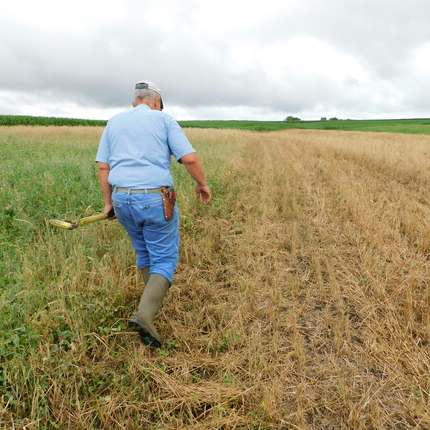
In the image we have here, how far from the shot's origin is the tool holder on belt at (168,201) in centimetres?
246

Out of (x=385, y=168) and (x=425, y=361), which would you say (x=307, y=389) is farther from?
(x=385, y=168)

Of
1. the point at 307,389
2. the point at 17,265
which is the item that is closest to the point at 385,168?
the point at 307,389

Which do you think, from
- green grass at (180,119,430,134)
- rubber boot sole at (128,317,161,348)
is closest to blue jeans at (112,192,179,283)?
rubber boot sole at (128,317,161,348)

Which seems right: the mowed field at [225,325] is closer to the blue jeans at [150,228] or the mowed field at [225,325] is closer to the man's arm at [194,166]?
the blue jeans at [150,228]

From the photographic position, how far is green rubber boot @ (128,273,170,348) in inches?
88.4

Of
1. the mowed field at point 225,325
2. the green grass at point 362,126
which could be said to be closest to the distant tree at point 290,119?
the green grass at point 362,126

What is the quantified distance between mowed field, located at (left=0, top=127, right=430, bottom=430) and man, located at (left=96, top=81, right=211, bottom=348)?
38 centimetres

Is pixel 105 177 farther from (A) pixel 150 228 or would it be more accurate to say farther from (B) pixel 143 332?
(B) pixel 143 332

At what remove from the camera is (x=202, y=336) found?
2.51 m

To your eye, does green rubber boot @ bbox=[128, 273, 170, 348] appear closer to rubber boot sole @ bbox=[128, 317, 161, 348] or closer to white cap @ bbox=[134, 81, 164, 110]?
rubber boot sole @ bbox=[128, 317, 161, 348]

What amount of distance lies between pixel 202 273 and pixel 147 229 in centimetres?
123

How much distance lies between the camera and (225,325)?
268cm

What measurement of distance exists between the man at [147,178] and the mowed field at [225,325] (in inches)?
15.1

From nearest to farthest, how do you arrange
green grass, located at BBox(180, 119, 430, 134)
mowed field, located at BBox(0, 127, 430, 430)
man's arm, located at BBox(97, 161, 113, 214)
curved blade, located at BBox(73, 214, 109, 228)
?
mowed field, located at BBox(0, 127, 430, 430) → curved blade, located at BBox(73, 214, 109, 228) → man's arm, located at BBox(97, 161, 113, 214) → green grass, located at BBox(180, 119, 430, 134)
